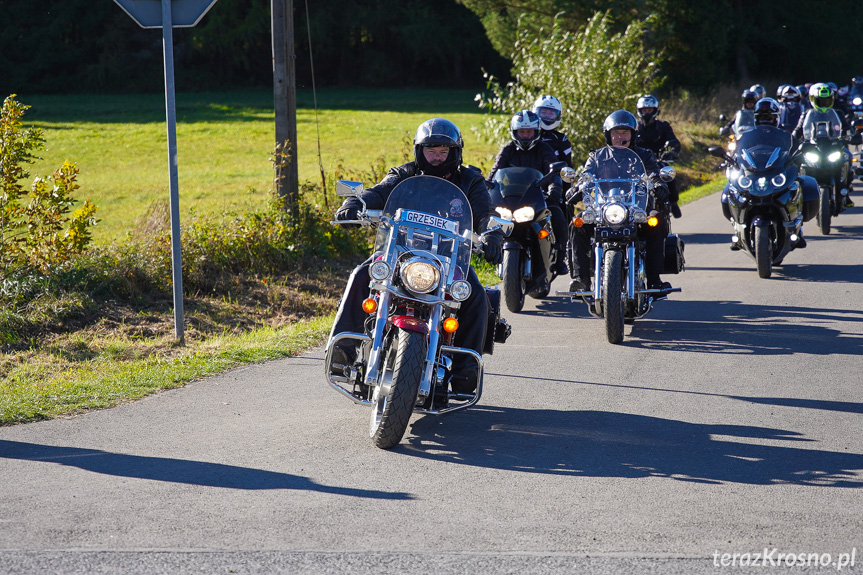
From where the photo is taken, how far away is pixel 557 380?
287 inches

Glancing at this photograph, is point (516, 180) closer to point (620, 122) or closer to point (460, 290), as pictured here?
point (620, 122)

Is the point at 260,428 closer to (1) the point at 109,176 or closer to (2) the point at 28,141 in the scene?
(2) the point at 28,141

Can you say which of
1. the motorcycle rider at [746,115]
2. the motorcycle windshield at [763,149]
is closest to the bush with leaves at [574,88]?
the motorcycle rider at [746,115]

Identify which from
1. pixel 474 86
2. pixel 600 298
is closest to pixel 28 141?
pixel 600 298

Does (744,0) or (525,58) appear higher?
(744,0)

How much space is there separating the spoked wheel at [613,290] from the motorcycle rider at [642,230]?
3.17ft

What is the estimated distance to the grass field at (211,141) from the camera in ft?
67.6

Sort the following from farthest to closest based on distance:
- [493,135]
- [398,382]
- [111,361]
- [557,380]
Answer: [493,135], [111,361], [557,380], [398,382]

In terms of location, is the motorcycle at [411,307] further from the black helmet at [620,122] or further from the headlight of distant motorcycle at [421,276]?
the black helmet at [620,122]

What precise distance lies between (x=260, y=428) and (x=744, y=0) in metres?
50.3

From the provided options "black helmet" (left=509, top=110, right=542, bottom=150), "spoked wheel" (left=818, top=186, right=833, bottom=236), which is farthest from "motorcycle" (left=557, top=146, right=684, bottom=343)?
"spoked wheel" (left=818, top=186, right=833, bottom=236)

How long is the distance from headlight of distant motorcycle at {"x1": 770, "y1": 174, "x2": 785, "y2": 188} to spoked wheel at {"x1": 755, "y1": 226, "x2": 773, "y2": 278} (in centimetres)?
54

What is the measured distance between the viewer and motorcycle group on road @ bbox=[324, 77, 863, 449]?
5547 mm

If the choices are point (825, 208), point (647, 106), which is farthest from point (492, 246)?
point (825, 208)
